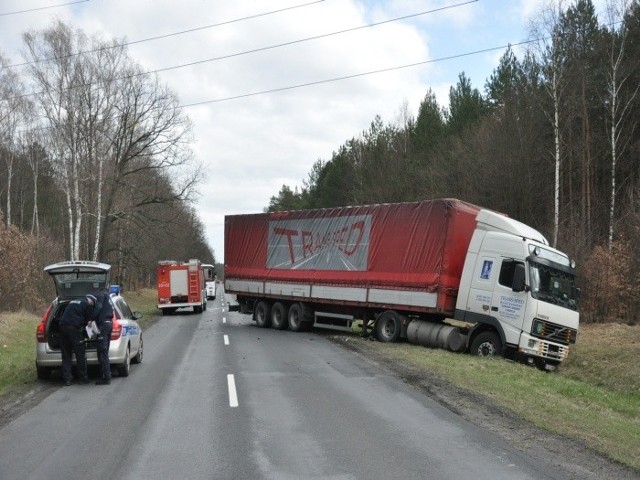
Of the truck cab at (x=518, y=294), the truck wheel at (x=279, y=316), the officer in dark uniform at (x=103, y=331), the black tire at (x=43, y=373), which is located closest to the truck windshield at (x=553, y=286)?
the truck cab at (x=518, y=294)

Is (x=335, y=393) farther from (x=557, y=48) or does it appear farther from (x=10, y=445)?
(x=557, y=48)

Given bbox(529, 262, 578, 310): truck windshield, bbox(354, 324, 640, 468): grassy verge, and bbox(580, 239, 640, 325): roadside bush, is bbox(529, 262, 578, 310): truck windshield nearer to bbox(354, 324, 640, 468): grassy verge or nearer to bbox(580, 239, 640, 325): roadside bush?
bbox(354, 324, 640, 468): grassy verge

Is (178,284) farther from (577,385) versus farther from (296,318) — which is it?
(577,385)

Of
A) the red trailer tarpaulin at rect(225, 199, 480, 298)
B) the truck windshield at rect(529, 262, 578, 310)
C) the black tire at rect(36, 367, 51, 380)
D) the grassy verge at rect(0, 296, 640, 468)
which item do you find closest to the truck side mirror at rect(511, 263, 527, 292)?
the truck windshield at rect(529, 262, 578, 310)

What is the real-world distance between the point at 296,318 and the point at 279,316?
4.57ft

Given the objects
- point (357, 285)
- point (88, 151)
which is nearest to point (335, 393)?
point (357, 285)

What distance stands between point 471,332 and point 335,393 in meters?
8.22

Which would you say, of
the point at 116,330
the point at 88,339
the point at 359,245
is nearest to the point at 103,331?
the point at 88,339

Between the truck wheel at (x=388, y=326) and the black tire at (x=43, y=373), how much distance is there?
417 inches

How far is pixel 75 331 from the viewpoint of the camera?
39.7 ft

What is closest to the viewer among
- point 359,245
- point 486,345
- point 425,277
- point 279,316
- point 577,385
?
point 577,385

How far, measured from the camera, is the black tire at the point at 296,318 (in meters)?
25.0

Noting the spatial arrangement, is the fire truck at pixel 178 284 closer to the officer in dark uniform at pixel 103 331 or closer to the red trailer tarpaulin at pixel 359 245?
the red trailer tarpaulin at pixel 359 245

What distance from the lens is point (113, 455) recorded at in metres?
7.39
